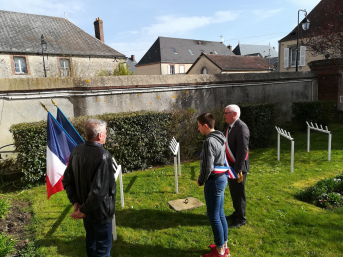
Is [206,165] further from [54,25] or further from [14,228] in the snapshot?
[54,25]

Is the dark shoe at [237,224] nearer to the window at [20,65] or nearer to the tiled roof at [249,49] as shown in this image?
the window at [20,65]

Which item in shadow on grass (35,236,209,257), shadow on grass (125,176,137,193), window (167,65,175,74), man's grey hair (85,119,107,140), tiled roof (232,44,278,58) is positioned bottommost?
shadow on grass (35,236,209,257)

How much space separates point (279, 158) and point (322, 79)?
23.9ft

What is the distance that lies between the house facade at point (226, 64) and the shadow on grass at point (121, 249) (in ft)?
104

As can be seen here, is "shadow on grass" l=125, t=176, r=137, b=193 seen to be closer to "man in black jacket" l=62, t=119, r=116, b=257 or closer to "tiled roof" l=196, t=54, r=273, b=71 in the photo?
"man in black jacket" l=62, t=119, r=116, b=257

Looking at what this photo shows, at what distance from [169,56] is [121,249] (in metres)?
43.0

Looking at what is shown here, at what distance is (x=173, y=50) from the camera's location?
45531mm

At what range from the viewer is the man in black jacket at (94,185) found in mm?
2504

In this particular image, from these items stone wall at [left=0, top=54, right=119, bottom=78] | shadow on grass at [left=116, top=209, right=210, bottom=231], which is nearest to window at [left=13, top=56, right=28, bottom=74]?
stone wall at [left=0, top=54, right=119, bottom=78]

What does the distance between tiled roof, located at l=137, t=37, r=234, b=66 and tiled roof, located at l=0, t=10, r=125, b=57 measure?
1732 centimetres

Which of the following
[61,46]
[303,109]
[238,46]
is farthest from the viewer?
[238,46]

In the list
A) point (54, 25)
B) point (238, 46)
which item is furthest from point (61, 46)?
point (238, 46)

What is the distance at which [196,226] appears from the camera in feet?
13.4

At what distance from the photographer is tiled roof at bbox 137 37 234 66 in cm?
4389
